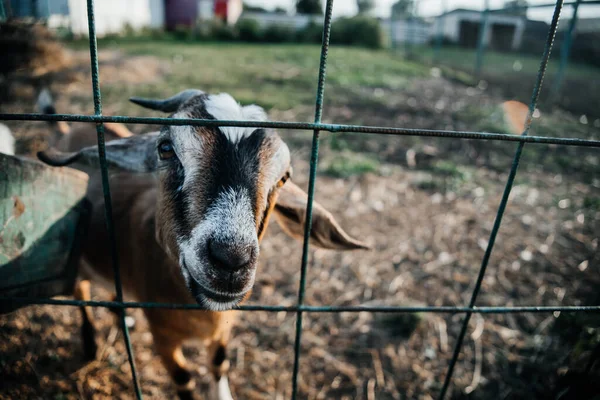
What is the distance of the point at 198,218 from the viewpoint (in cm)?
138

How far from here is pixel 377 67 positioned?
1466 cm

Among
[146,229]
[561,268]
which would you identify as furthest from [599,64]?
[146,229]

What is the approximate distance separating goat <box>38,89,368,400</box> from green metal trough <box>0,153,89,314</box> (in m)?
0.11

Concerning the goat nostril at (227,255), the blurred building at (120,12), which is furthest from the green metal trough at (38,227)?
the blurred building at (120,12)

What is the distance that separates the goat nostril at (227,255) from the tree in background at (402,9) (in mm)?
20196

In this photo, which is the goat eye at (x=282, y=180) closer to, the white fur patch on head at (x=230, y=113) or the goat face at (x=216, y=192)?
the goat face at (x=216, y=192)

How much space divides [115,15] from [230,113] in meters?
23.5

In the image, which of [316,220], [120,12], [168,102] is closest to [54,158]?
[168,102]

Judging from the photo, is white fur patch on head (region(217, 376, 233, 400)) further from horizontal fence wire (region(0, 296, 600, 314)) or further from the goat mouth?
the goat mouth

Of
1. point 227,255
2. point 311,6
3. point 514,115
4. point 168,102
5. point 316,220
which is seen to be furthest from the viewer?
point 311,6

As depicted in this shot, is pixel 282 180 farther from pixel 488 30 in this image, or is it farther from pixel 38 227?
pixel 488 30

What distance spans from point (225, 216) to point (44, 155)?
0.93 meters

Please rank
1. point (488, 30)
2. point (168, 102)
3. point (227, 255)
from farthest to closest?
point (488, 30)
point (168, 102)
point (227, 255)

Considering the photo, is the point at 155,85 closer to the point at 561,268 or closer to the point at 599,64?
the point at 561,268
